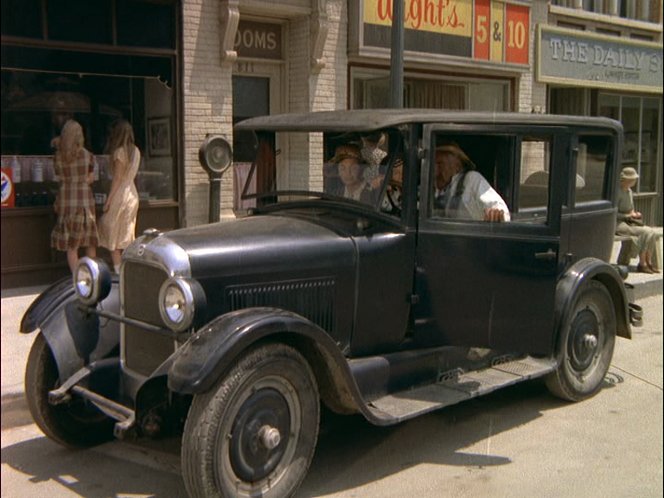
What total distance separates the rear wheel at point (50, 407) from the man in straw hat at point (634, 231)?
7.19m

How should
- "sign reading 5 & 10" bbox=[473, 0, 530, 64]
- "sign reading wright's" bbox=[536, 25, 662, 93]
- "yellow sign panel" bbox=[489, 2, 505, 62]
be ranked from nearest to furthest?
"sign reading 5 & 10" bbox=[473, 0, 530, 64] < "yellow sign panel" bbox=[489, 2, 505, 62] < "sign reading wright's" bbox=[536, 25, 662, 93]

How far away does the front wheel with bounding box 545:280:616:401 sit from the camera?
17.8ft

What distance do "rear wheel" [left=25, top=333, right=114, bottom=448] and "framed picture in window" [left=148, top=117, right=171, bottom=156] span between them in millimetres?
5078

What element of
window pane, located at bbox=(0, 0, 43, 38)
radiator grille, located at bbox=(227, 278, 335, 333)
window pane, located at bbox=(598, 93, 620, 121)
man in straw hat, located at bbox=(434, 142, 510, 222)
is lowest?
radiator grille, located at bbox=(227, 278, 335, 333)

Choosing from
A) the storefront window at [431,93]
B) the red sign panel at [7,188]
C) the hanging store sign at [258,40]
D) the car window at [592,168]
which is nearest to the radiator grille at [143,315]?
the car window at [592,168]

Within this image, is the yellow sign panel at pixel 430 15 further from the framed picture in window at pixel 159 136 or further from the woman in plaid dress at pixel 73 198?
the woman in plaid dress at pixel 73 198

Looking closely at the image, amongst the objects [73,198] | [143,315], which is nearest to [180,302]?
[143,315]

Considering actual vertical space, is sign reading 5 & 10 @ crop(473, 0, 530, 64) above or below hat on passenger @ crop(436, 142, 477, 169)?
above

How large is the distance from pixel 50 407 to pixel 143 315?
0.85m

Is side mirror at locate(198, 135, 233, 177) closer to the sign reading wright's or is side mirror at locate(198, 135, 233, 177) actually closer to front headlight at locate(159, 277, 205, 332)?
front headlight at locate(159, 277, 205, 332)

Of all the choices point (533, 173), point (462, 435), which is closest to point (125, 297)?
point (462, 435)

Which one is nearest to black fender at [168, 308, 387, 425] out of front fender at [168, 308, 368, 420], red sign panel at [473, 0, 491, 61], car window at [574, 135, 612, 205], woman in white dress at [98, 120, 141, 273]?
front fender at [168, 308, 368, 420]

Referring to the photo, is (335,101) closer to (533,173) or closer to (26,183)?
(26,183)

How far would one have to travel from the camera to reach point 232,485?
3723mm
